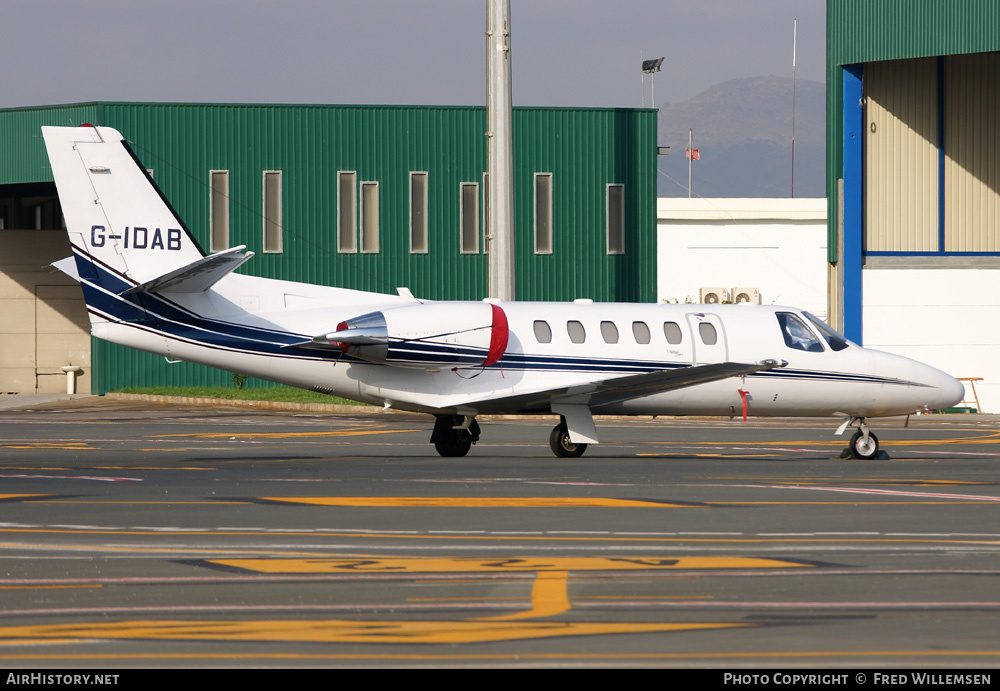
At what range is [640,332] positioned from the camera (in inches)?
990

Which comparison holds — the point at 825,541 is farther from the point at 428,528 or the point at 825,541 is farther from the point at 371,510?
the point at 371,510

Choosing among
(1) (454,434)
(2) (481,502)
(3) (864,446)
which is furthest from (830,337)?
(2) (481,502)

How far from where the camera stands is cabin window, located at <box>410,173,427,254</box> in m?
49.3

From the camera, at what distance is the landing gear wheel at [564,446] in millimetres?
24641

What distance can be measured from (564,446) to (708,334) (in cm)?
362

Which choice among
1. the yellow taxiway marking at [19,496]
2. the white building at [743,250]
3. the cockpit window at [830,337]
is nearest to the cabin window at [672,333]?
the cockpit window at [830,337]

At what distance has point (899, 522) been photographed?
15219 millimetres

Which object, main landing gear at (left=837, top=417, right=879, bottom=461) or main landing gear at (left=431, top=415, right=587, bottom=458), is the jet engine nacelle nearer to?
main landing gear at (left=431, top=415, right=587, bottom=458)

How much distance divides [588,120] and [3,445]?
28.2 metres

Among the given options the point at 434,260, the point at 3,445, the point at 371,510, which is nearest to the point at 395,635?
the point at 371,510

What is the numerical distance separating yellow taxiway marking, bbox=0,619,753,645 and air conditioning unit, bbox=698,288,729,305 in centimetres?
6073

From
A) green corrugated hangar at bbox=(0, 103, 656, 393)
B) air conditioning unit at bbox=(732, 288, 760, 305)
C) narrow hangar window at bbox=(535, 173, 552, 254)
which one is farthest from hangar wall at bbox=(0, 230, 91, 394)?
air conditioning unit at bbox=(732, 288, 760, 305)

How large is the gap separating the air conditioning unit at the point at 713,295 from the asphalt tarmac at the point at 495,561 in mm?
44688

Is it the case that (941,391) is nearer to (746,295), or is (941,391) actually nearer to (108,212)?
(108,212)
